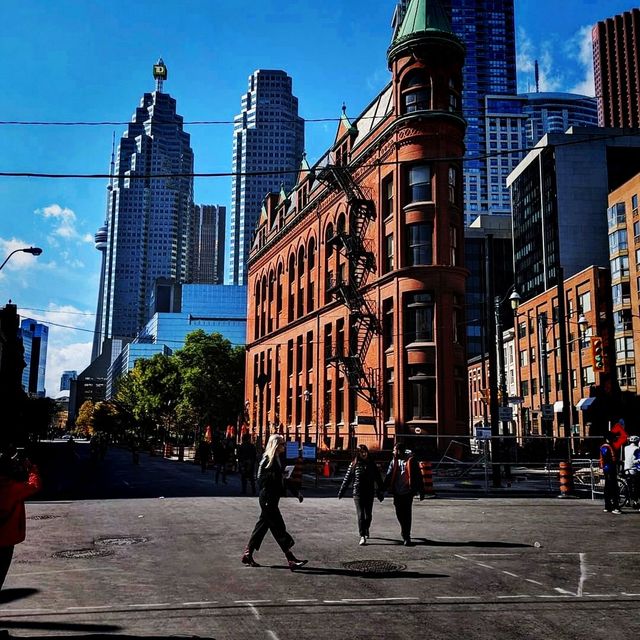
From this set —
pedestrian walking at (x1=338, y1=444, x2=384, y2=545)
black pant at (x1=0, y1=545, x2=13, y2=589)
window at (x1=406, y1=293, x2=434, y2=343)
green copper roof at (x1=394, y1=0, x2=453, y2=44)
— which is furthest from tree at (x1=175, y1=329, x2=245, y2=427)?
black pant at (x1=0, y1=545, x2=13, y2=589)

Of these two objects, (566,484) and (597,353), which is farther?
(597,353)

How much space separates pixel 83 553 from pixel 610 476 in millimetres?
13498

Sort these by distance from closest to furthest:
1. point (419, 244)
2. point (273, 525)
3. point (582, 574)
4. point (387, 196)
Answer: point (582, 574) < point (273, 525) < point (419, 244) < point (387, 196)

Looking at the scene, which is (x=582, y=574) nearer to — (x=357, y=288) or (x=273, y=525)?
(x=273, y=525)

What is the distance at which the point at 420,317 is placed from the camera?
3966 centimetres

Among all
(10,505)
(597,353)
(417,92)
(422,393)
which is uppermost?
(417,92)

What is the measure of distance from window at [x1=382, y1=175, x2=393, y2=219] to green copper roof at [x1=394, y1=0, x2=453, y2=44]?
27.4ft

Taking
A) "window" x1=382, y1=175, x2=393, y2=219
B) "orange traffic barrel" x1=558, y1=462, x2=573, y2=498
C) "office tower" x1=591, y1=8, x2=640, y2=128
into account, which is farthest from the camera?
"office tower" x1=591, y1=8, x2=640, y2=128

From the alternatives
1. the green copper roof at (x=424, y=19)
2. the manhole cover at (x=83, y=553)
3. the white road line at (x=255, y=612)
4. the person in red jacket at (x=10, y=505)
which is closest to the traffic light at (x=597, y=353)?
the manhole cover at (x=83, y=553)

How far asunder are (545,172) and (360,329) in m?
63.2

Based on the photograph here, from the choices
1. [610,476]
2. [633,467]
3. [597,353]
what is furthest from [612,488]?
[597,353]

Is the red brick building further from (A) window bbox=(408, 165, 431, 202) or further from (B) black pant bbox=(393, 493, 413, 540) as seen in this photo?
(B) black pant bbox=(393, 493, 413, 540)

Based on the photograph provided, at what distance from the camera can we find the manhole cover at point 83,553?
11.0m

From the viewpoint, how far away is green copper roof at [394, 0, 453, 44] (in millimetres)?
40781
